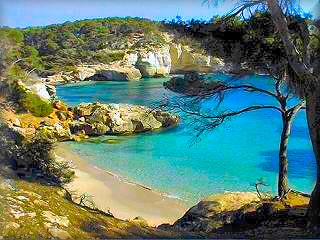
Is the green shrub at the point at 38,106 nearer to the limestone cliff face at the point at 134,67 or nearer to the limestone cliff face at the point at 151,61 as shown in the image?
the limestone cliff face at the point at 134,67

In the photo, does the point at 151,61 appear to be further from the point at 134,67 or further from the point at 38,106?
the point at 38,106

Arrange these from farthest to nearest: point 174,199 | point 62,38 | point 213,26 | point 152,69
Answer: point 152,69
point 62,38
point 174,199
point 213,26

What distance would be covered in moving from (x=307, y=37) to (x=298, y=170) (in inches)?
417

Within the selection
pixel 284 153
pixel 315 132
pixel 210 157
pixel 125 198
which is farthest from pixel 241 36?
pixel 210 157

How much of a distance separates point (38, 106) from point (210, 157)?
9510mm

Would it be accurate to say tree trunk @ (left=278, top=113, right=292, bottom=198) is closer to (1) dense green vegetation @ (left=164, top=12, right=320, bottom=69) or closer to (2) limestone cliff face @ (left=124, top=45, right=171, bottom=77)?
(1) dense green vegetation @ (left=164, top=12, right=320, bottom=69)

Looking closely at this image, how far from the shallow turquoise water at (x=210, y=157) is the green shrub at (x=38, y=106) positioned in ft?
9.09

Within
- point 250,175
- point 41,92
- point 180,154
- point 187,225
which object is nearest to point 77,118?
point 41,92

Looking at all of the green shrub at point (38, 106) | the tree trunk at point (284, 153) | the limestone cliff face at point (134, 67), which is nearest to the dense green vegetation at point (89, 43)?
the limestone cliff face at point (134, 67)

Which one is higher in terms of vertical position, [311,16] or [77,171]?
[311,16]

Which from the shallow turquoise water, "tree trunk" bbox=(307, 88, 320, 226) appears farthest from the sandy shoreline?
"tree trunk" bbox=(307, 88, 320, 226)

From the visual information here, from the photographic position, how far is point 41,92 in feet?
79.1

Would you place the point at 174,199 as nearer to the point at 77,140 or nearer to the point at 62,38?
the point at 77,140

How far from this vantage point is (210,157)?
18.0 meters
